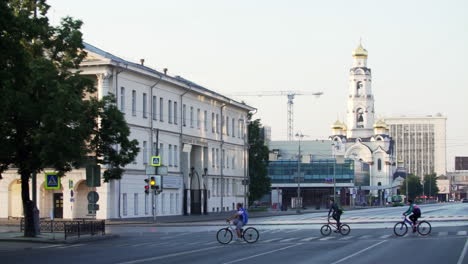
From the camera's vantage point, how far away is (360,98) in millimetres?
186750

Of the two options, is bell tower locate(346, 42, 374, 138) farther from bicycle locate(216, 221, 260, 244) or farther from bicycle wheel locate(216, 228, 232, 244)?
bicycle wheel locate(216, 228, 232, 244)

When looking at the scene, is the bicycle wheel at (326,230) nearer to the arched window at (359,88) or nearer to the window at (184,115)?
the window at (184,115)

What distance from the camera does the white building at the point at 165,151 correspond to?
215 feet

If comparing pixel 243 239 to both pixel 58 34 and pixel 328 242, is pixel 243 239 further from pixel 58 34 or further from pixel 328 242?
pixel 58 34

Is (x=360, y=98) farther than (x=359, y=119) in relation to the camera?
No

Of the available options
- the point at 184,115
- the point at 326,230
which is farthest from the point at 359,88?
the point at 326,230

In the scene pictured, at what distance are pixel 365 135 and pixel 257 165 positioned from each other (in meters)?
84.7

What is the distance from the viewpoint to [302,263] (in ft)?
80.3

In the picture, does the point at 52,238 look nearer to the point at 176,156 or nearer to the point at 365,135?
the point at 176,156

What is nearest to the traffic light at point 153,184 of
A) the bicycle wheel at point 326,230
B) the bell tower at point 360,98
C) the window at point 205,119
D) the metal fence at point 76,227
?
the metal fence at point 76,227

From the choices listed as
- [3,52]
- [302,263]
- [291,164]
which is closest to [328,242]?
[302,263]

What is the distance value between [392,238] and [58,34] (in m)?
17.1

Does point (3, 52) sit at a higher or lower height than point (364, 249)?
higher

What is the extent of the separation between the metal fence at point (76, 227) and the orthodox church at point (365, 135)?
143441mm
